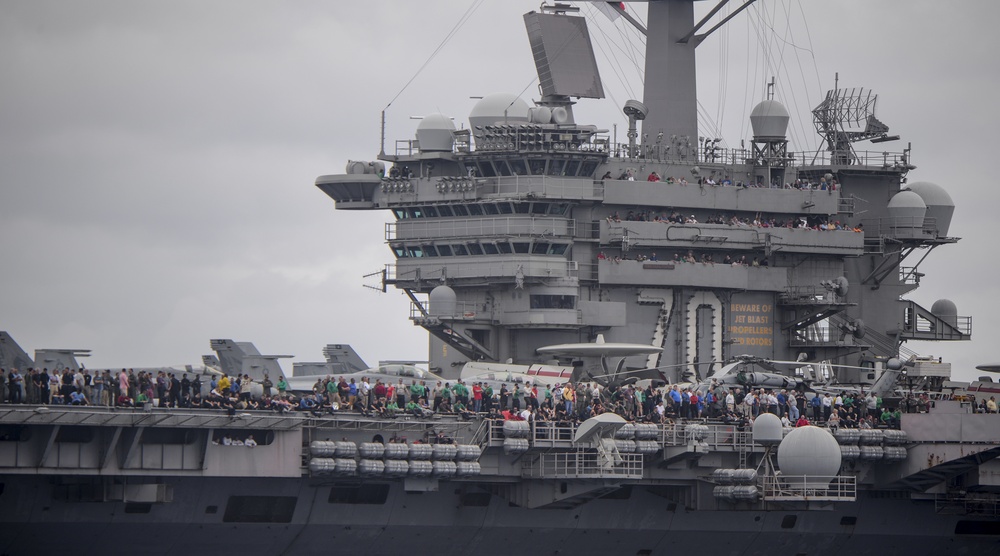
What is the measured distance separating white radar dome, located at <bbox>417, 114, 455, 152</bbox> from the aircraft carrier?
14cm

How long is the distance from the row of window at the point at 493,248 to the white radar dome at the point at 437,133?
352 cm

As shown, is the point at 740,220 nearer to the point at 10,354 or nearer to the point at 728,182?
the point at 728,182

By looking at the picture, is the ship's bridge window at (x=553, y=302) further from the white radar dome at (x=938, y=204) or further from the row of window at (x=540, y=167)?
the white radar dome at (x=938, y=204)

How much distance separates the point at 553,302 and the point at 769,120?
1123 centimetres

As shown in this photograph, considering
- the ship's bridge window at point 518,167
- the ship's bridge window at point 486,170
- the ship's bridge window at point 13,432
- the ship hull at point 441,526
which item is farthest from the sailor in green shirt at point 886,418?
the ship's bridge window at point 13,432

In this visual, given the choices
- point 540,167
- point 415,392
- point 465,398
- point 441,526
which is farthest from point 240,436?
point 540,167

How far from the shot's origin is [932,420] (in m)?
48.6

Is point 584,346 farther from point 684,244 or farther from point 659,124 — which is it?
point 659,124

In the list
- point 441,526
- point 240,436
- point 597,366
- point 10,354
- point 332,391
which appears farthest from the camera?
point 597,366

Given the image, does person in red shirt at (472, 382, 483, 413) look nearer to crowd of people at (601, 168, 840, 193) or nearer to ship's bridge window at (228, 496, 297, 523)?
ship's bridge window at (228, 496, 297, 523)

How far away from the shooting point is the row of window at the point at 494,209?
5579 centimetres

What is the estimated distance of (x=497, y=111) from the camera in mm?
57406

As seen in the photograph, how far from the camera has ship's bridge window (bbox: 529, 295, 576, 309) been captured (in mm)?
55281

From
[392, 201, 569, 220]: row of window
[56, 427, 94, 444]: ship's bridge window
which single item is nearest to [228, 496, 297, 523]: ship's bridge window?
[56, 427, 94, 444]: ship's bridge window
